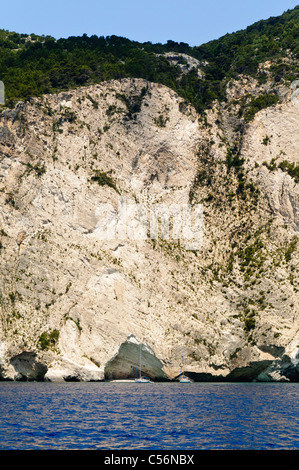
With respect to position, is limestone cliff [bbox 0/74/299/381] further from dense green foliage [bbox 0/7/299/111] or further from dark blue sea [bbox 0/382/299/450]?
dark blue sea [bbox 0/382/299/450]

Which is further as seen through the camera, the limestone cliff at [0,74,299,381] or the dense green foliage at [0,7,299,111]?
the dense green foliage at [0,7,299,111]

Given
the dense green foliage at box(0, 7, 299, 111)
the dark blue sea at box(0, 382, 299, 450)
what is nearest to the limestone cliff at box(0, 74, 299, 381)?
the dense green foliage at box(0, 7, 299, 111)

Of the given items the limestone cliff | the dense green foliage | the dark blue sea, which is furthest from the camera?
the dense green foliage

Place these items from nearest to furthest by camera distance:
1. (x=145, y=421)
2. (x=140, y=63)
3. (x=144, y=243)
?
(x=145, y=421), (x=144, y=243), (x=140, y=63)

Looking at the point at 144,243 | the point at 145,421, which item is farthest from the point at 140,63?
the point at 145,421

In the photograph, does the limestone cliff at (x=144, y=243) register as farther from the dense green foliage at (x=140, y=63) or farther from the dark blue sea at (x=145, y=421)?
the dark blue sea at (x=145, y=421)

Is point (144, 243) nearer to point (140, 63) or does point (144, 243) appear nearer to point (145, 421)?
point (140, 63)

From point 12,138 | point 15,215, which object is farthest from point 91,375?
point 12,138

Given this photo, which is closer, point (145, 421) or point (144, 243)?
point (145, 421)
